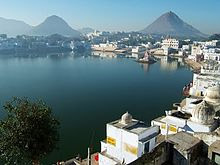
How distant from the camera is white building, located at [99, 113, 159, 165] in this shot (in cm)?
855

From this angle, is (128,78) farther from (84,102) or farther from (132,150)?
(132,150)

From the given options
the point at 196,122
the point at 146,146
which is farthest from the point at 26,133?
the point at 196,122

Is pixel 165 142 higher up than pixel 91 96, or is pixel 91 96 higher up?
pixel 165 142

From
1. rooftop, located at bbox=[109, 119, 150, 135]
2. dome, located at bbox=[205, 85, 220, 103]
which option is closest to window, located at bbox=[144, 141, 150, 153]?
rooftop, located at bbox=[109, 119, 150, 135]

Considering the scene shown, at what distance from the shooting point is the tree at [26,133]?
23.7ft

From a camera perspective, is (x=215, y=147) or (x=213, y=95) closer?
(x=215, y=147)

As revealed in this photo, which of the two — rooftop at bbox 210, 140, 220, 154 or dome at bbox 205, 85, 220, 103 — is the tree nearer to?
rooftop at bbox 210, 140, 220, 154

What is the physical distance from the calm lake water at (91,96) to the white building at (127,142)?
3.47 metres

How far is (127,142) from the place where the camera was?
28.8ft

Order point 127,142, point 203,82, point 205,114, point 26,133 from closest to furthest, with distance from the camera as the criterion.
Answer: point 26,133 → point 127,142 → point 205,114 → point 203,82

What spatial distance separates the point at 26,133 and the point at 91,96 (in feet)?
56.4

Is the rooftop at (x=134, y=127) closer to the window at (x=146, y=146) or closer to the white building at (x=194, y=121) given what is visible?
the window at (x=146, y=146)

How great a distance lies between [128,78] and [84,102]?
14.5 m

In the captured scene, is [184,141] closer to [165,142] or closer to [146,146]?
[165,142]
